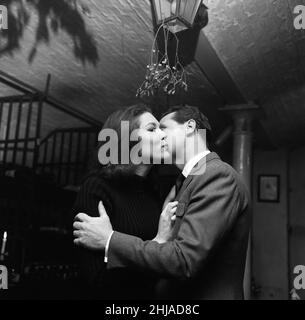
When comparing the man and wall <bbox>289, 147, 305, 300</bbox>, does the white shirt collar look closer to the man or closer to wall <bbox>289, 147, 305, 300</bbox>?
the man

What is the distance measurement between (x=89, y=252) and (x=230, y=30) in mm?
2606

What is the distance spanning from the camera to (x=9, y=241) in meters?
4.34

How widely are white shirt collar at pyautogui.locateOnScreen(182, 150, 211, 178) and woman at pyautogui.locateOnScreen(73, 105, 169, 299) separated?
0.18 meters

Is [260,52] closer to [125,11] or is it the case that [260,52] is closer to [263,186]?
[125,11]

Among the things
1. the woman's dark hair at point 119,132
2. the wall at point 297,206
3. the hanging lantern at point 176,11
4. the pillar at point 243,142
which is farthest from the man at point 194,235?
the wall at point 297,206

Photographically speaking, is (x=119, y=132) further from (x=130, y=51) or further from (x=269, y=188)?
(x=269, y=188)

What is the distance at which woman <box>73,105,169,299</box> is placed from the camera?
Result: 1.78 metres

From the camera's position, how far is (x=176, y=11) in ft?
8.18

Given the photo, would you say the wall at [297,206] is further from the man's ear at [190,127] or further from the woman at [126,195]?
the man's ear at [190,127]

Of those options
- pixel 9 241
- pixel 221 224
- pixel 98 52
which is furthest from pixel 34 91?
pixel 221 224

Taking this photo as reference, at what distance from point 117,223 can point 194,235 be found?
508 millimetres

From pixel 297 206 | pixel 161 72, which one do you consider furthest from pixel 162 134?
pixel 297 206

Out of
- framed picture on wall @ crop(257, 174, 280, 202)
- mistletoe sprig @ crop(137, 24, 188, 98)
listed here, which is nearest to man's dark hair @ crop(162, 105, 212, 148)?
mistletoe sprig @ crop(137, 24, 188, 98)

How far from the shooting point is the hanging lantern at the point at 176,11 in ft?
8.17
